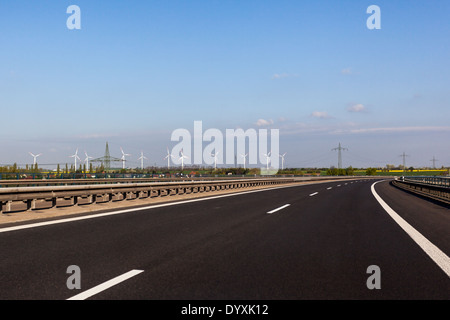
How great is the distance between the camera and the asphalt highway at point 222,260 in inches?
179

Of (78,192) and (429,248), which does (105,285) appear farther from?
(78,192)

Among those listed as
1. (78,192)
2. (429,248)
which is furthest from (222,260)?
(78,192)

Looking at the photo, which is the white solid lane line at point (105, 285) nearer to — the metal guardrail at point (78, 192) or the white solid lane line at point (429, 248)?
the white solid lane line at point (429, 248)

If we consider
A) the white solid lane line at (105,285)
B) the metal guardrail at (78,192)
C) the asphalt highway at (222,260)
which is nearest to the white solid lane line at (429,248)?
the asphalt highway at (222,260)

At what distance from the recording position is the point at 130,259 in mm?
6105

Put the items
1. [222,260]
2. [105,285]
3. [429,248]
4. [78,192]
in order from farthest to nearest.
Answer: [78,192]
[429,248]
[222,260]
[105,285]

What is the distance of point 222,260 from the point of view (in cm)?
609

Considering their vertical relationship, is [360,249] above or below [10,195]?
below

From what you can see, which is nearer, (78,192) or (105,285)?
(105,285)
